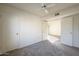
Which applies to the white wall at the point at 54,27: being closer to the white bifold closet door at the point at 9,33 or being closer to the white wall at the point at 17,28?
the white wall at the point at 17,28

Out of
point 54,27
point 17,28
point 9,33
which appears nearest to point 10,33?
point 9,33

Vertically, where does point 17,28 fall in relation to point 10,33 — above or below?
above

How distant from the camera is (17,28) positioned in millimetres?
2410

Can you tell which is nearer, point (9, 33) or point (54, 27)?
point (9, 33)

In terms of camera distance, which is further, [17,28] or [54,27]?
[54,27]

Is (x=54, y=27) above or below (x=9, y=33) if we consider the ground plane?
above

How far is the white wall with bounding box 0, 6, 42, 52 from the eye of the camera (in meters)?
2.33

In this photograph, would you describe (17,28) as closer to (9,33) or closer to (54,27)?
(9,33)

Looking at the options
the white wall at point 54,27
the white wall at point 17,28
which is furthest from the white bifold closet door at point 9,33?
the white wall at point 54,27

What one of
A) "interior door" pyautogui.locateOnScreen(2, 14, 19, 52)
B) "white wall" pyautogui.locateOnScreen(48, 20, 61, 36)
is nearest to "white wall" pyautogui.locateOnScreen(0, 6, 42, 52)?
"interior door" pyautogui.locateOnScreen(2, 14, 19, 52)

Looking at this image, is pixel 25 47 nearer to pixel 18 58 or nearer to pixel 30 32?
pixel 30 32

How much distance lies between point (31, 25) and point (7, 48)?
3.16ft

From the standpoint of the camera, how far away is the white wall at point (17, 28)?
233cm

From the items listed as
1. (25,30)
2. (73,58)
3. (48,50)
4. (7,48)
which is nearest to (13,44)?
(7,48)
